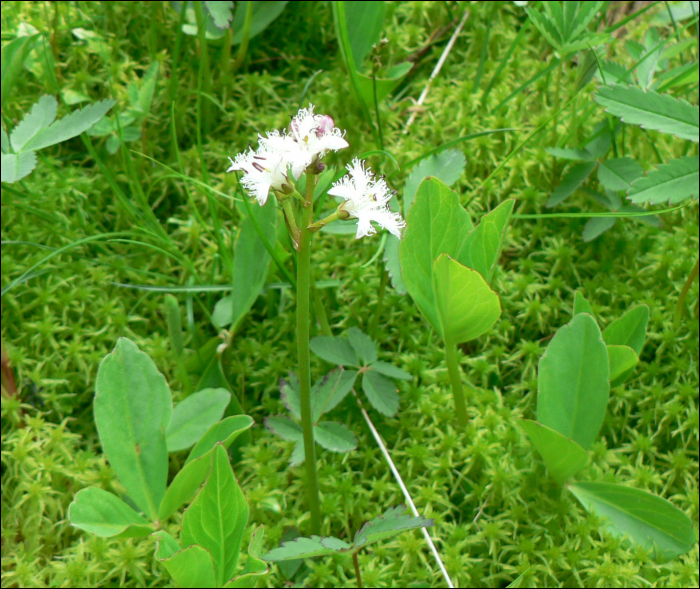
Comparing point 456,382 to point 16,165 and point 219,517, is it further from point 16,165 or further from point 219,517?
point 16,165

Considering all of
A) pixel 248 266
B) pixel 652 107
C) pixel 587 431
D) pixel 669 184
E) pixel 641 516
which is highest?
pixel 652 107

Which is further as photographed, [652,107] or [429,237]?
[652,107]

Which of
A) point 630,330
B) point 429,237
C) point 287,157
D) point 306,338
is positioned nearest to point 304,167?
point 287,157

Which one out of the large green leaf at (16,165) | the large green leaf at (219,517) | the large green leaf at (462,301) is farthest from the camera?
the large green leaf at (16,165)

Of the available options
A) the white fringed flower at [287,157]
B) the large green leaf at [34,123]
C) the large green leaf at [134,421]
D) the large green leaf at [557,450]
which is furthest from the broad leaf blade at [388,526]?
the large green leaf at [34,123]

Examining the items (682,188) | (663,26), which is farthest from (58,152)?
(663,26)

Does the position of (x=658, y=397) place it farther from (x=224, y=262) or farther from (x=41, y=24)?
(x=41, y=24)

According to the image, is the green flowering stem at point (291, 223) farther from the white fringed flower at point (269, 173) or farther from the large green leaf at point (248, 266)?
the large green leaf at point (248, 266)
